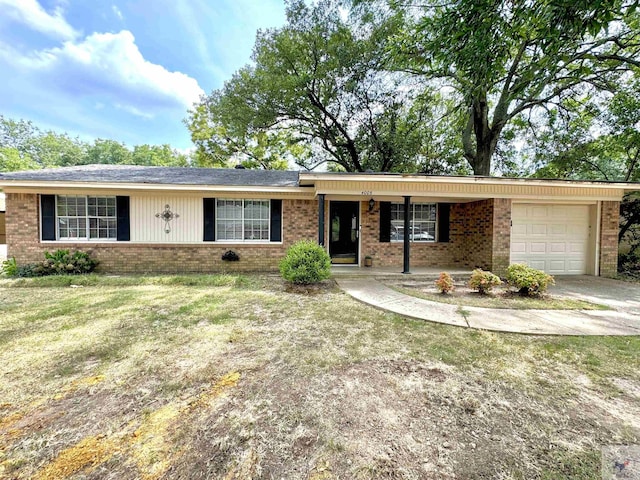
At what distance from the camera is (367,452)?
189 centimetres

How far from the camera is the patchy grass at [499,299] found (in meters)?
5.30

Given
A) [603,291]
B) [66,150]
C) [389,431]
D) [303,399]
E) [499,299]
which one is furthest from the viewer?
[66,150]

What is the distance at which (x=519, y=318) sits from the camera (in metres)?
4.57

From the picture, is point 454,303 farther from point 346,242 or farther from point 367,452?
point 346,242

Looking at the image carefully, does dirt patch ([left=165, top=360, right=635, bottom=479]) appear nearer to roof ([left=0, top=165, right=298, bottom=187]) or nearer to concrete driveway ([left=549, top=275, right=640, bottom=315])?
concrete driveway ([left=549, top=275, right=640, bottom=315])

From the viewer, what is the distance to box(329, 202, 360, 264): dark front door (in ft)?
32.2

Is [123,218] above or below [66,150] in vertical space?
below

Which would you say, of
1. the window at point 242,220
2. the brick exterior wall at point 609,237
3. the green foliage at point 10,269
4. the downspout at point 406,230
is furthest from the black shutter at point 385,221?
the green foliage at point 10,269

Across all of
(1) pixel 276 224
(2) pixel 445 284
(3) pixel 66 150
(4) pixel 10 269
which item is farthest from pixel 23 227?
(3) pixel 66 150

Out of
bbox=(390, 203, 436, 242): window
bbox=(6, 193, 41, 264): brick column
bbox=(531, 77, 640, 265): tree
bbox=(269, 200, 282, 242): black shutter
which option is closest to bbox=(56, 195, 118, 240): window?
bbox=(6, 193, 41, 264): brick column

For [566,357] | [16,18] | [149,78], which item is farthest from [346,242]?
[149,78]

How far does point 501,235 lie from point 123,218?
36.9 ft

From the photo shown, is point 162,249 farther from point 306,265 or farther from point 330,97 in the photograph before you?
point 330,97

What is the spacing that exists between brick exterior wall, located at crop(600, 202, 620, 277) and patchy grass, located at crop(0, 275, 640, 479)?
6.77 meters
